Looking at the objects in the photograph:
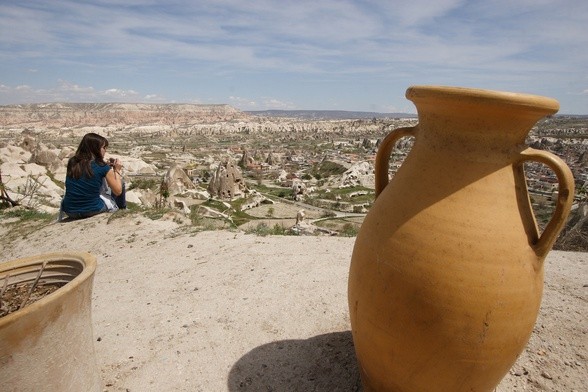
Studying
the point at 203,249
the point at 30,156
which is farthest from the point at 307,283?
the point at 30,156

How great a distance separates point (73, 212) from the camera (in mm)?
7141

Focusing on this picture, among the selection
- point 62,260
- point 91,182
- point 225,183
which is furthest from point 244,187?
point 62,260

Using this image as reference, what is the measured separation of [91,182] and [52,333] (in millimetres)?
5046

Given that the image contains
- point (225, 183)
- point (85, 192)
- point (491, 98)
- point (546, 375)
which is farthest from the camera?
point (225, 183)

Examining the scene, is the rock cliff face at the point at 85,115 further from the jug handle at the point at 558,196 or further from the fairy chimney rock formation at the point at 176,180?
the jug handle at the point at 558,196

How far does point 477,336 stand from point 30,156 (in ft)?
93.8

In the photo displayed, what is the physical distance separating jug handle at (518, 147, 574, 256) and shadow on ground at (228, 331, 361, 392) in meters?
1.69

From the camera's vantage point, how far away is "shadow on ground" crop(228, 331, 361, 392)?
9.48ft

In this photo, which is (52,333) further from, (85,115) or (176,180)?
(85,115)

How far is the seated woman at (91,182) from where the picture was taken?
20.1 feet

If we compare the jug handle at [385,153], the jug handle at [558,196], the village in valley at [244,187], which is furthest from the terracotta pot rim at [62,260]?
the village in valley at [244,187]

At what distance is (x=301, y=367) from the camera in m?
3.06

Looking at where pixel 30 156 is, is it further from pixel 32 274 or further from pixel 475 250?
pixel 475 250

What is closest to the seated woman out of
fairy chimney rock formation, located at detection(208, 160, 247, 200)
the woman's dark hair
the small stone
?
the woman's dark hair
